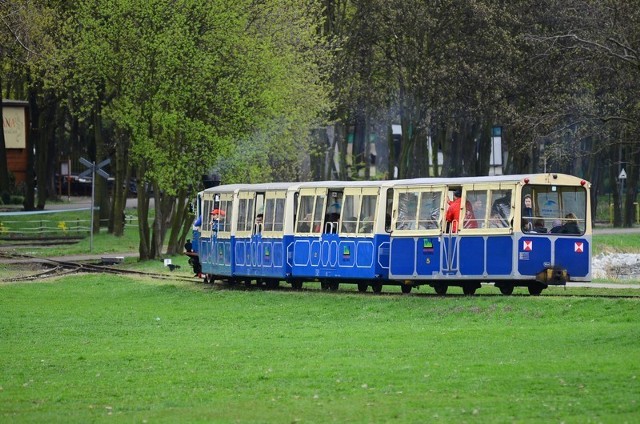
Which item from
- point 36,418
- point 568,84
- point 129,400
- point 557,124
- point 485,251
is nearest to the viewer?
point 36,418

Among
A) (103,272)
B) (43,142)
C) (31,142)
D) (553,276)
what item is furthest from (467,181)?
(43,142)

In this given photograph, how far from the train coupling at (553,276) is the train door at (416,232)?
2657mm

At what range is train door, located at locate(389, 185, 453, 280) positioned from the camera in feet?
108

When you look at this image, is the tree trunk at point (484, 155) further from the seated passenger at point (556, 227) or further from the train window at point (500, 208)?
the seated passenger at point (556, 227)

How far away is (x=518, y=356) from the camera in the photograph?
20609mm

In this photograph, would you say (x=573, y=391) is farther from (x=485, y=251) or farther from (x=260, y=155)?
(x=260, y=155)

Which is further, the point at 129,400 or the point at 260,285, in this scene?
the point at 260,285

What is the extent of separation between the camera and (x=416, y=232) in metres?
33.4

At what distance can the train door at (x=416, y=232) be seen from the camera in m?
32.8

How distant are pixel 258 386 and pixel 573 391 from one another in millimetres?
4230

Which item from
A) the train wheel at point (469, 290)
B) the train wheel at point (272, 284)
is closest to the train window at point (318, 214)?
the train wheel at point (272, 284)

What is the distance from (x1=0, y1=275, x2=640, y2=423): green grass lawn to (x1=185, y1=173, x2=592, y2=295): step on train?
4.74ft

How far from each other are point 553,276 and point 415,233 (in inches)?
155

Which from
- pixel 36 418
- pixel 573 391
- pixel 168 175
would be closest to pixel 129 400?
pixel 36 418
